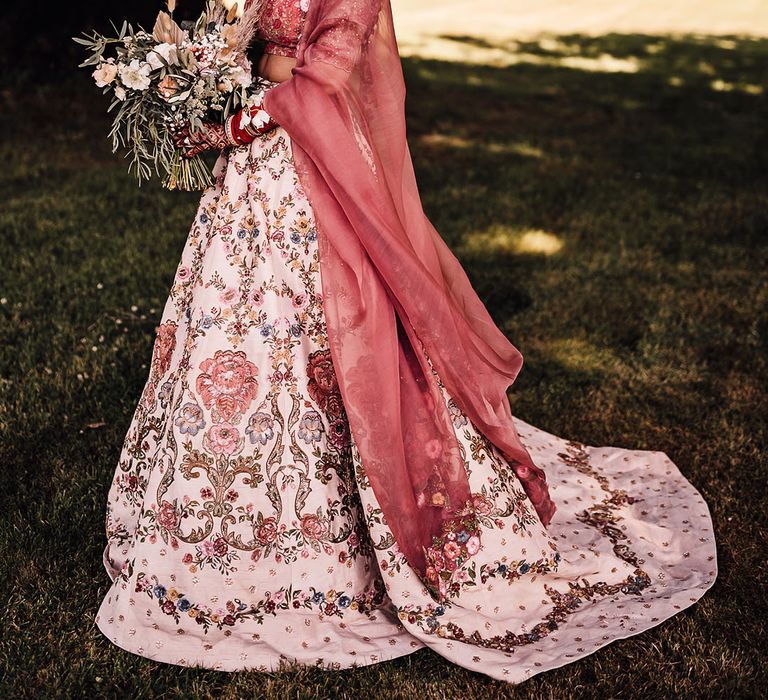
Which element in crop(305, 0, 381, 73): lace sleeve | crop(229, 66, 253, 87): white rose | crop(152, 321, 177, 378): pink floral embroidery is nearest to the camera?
crop(305, 0, 381, 73): lace sleeve

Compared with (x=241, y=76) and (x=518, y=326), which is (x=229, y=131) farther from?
(x=518, y=326)

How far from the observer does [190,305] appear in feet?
9.36

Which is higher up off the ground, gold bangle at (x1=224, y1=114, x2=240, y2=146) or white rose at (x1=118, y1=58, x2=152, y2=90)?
white rose at (x1=118, y1=58, x2=152, y2=90)

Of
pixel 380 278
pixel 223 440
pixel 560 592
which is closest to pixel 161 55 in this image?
pixel 380 278

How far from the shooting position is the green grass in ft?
8.77

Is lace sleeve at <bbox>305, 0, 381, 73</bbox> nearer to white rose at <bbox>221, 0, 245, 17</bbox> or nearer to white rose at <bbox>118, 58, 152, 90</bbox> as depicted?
white rose at <bbox>221, 0, 245, 17</bbox>

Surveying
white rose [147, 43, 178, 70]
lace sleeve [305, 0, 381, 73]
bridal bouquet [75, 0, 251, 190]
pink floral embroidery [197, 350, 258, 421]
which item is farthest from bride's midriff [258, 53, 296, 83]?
pink floral embroidery [197, 350, 258, 421]

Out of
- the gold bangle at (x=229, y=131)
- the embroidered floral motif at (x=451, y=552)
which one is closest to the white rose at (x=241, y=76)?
the gold bangle at (x=229, y=131)

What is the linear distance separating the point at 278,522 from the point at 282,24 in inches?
59.5

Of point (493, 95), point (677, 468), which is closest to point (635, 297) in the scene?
point (677, 468)

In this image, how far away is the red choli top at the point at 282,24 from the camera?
8.63 feet

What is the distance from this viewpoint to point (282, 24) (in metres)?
2.66

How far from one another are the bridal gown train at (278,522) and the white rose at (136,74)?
37 cm

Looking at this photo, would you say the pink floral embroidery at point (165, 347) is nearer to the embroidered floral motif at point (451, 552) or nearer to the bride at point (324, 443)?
the bride at point (324, 443)
